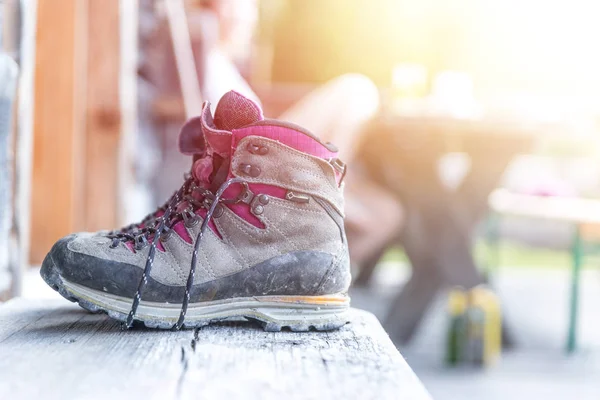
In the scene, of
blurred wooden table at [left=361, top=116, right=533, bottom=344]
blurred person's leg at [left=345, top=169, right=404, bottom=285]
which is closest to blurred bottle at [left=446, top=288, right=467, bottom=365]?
blurred wooden table at [left=361, top=116, right=533, bottom=344]

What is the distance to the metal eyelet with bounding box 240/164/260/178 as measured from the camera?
0.94 meters

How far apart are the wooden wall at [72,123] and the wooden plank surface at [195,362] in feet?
5.34

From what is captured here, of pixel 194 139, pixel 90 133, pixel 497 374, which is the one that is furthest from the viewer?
pixel 497 374

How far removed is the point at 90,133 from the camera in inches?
101

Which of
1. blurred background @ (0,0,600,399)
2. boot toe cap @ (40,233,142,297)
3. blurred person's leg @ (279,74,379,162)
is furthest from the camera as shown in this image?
blurred person's leg @ (279,74,379,162)

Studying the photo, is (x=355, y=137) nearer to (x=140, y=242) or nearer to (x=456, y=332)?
(x=456, y=332)

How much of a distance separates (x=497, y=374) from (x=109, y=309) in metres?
2.22

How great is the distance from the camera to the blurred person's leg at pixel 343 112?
3182 millimetres

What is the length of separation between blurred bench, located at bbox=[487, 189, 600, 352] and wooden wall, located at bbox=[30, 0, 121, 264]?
5.79 feet

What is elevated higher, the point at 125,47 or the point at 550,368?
the point at 125,47

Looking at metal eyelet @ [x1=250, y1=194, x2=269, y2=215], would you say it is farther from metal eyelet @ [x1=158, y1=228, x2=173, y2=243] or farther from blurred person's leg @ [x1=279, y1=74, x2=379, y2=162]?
blurred person's leg @ [x1=279, y1=74, x2=379, y2=162]

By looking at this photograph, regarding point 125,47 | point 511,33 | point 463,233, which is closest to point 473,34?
point 511,33

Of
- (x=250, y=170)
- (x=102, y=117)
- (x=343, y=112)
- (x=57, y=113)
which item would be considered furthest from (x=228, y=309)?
(x=343, y=112)

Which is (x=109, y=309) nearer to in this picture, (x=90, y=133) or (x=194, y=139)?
(x=194, y=139)
